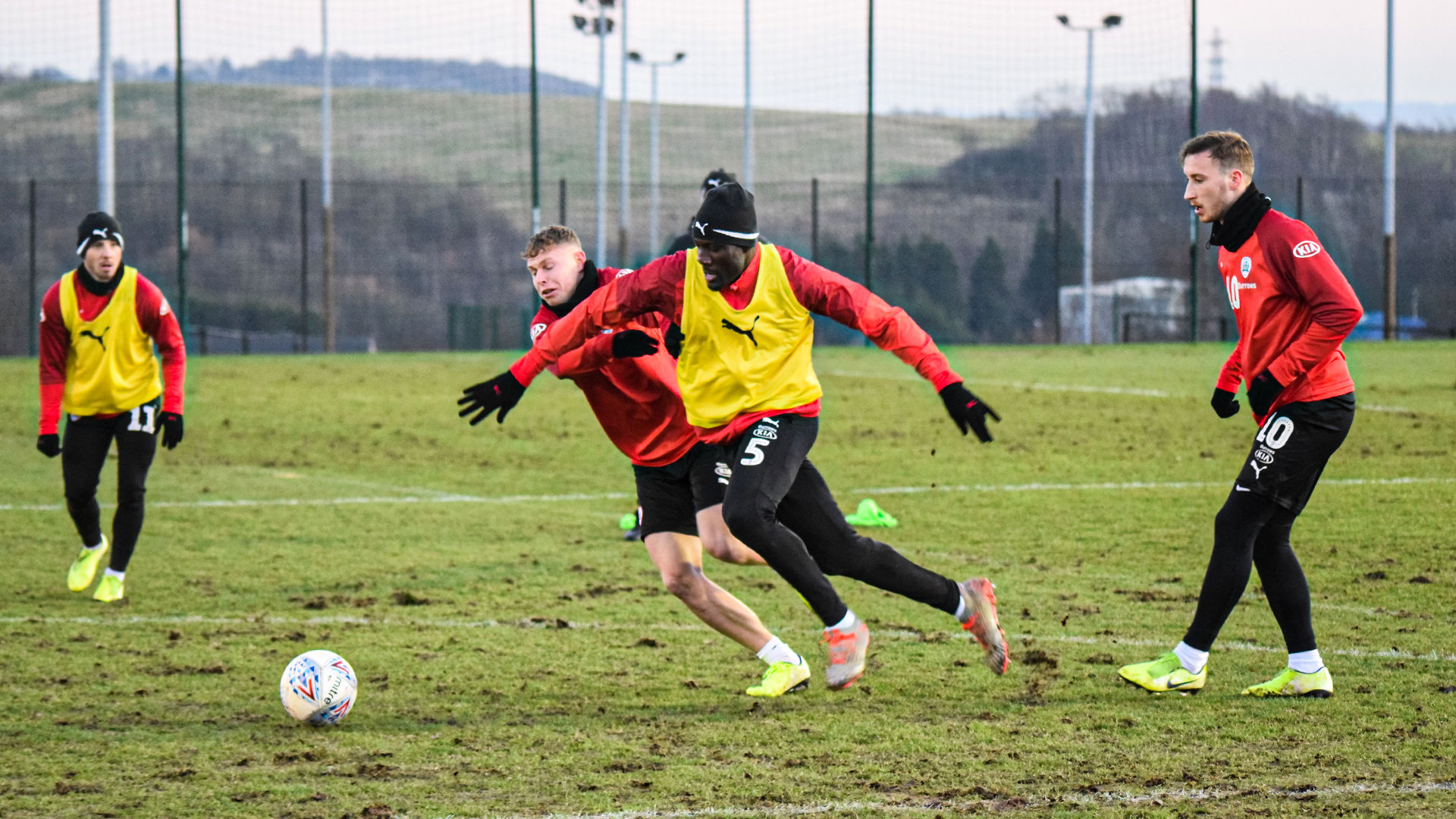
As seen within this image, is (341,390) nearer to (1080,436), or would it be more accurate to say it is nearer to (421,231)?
(1080,436)

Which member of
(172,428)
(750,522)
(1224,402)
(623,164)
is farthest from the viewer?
(623,164)

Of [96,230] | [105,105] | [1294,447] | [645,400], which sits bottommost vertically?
[1294,447]

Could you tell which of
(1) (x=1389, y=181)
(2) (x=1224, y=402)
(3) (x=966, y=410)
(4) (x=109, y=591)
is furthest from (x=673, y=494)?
(1) (x=1389, y=181)

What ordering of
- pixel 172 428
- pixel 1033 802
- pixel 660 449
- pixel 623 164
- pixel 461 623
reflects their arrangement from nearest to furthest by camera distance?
pixel 1033 802 < pixel 660 449 < pixel 461 623 < pixel 172 428 < pixel 623 164

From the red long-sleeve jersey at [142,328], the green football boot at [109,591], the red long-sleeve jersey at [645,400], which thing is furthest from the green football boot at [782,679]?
the red long-sleeve jersey at [142,328]

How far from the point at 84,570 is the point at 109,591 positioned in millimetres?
396

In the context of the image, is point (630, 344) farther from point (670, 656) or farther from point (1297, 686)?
point (1297, 686)

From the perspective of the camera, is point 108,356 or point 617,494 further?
point 617,494

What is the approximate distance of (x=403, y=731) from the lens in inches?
214

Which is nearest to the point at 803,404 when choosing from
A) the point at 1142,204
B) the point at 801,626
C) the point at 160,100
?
the point at 801,626

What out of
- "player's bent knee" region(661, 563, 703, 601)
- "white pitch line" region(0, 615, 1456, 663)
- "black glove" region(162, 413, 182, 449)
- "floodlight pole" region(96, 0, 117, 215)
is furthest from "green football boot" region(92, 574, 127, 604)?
"floodlight pole" region(96, 0, 117, 215)

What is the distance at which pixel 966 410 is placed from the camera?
17.6 feet

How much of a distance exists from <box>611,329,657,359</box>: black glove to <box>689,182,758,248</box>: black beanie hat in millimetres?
428

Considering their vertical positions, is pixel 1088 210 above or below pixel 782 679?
above
